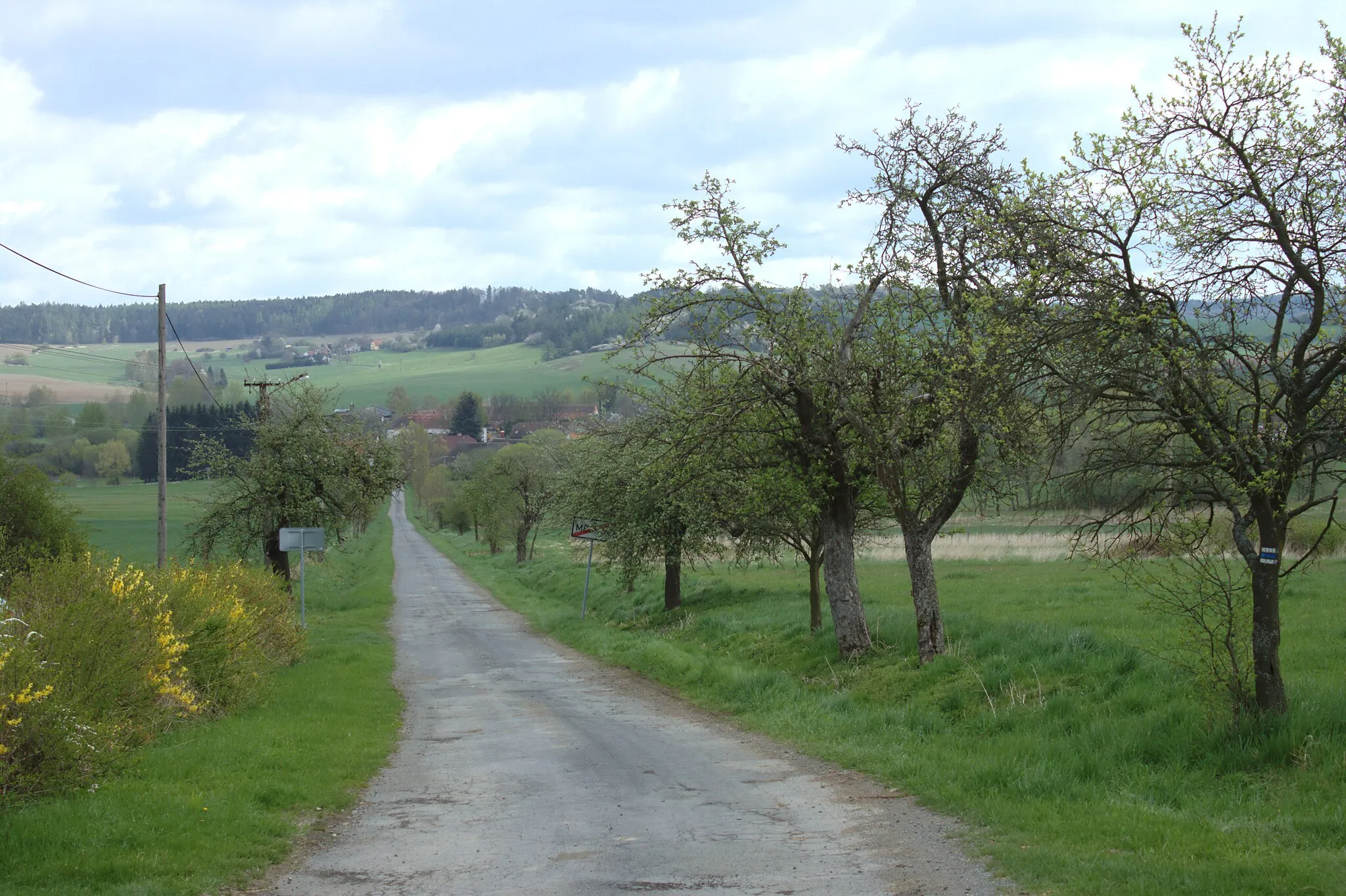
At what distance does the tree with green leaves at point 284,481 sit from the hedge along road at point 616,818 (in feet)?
60.3

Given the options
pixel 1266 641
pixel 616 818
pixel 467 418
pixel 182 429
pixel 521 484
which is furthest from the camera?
pixel 467 418

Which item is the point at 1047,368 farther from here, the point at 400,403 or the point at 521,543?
the point at 400,403

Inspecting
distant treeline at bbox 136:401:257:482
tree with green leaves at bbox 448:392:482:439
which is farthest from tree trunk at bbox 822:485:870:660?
tree with green leaves at bbox 448:392:482:439

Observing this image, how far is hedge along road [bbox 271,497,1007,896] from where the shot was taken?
23.8 ft

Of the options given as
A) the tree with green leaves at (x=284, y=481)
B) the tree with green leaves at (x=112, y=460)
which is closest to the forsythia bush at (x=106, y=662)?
the tree with green leaves at (x=284, y=481)

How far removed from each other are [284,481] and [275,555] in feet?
9.48

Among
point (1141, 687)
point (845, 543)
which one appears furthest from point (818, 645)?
point (1141, 687)

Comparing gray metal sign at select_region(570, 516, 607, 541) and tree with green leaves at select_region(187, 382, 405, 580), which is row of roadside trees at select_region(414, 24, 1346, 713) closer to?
gray metal sign at select_region(570, 516, 607, 541)

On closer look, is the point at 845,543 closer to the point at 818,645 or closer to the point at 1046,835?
the point at 818,645

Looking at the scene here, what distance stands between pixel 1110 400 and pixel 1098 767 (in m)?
3.40

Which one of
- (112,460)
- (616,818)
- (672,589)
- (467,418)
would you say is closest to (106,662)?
(616,818)

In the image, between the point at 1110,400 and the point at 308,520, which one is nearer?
the point at 1110,400

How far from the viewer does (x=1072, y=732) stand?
11.2 m

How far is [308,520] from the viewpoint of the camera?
33.7 metres
